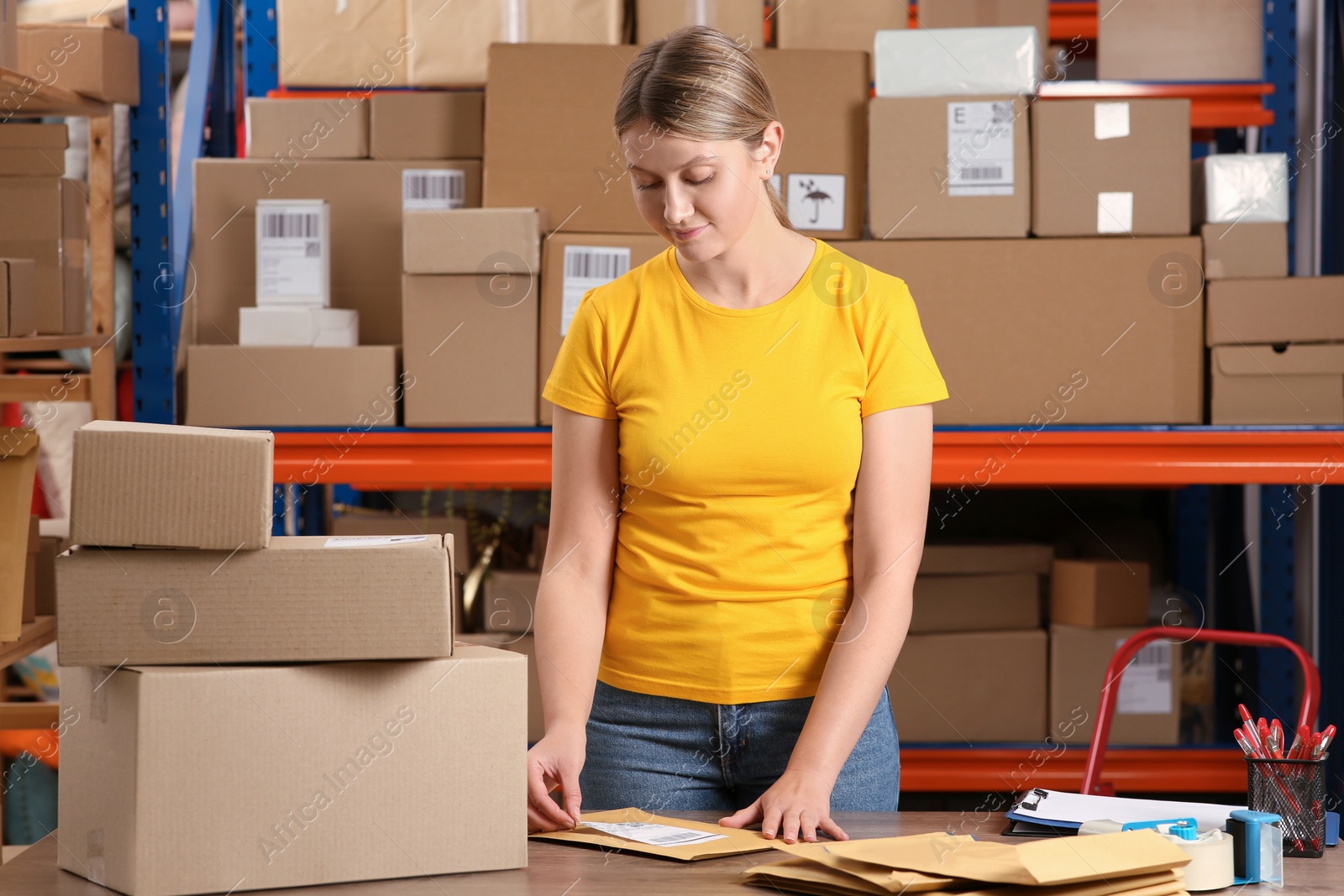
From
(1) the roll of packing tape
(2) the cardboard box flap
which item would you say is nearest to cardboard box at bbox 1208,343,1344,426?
(2) the cardboard box flap

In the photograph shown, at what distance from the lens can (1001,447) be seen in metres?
2.19

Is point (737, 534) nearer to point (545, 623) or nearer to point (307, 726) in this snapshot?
point (545, 623)

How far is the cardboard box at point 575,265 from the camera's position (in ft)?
7.23

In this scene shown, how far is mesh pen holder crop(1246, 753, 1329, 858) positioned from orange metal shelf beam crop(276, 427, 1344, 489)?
1019 millimetres

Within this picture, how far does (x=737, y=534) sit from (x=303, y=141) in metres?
1.50

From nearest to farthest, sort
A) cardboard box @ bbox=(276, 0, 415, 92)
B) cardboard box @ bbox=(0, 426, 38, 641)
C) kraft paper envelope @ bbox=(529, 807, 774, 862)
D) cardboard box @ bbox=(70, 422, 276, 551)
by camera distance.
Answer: cardboard box @ bbox=(70, 422, 276, 551), kraft paper envelope @ bbox=(529, 807, 774, 862), cardboard box @ bbox=(0, 426, 38, 641), cardboard box @ bbox=(276, 0, 415, 92)

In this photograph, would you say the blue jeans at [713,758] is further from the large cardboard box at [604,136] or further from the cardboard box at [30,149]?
the cardboard box at [30,149]

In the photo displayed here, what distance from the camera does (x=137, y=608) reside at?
36.5 inches

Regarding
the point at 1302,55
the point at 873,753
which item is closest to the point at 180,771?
the point at 873,753

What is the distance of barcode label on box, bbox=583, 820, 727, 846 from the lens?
1103 mm

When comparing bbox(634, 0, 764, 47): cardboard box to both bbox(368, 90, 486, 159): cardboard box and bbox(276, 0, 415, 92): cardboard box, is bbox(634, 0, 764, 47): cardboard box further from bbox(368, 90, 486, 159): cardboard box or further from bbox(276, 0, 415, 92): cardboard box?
bbox(276, 0, 415, 92): cardboard box

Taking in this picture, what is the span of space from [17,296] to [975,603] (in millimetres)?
1828

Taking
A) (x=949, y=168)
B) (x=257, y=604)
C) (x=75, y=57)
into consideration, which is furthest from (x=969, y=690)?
(x=75, y=57)

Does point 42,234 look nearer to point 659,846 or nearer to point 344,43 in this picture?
point 344,43
